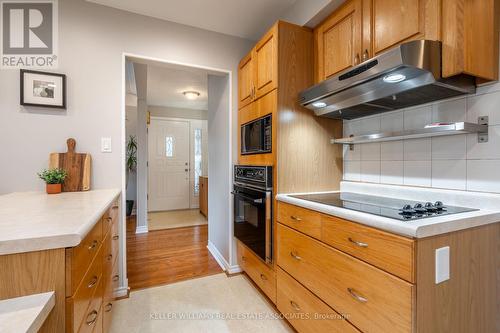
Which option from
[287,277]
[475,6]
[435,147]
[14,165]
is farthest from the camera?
[14,165]

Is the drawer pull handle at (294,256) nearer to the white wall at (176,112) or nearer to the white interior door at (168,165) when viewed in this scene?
the white interior door at (168,165)

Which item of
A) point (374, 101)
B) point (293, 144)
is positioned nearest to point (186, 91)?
point (293, 144)

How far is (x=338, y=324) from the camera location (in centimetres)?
119

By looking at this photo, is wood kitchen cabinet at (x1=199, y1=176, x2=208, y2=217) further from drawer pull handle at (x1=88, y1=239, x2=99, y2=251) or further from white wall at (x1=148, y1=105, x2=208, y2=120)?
drawer pull handle at (x1=88, y1=239, x2=99, y2=251)

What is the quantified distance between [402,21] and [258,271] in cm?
196

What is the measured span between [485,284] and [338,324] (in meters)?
0.67

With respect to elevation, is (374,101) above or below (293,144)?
above

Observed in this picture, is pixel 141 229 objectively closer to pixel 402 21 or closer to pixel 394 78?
pixel 394 78

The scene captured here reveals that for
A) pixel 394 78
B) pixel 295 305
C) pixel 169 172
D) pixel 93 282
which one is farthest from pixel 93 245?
pixel 169 172

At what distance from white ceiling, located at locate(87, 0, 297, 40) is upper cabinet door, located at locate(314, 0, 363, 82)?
1.76 feet

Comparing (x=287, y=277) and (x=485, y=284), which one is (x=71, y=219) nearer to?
(x=287, y=277)

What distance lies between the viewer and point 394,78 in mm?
1187

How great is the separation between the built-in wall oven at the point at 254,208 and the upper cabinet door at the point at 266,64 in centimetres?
65

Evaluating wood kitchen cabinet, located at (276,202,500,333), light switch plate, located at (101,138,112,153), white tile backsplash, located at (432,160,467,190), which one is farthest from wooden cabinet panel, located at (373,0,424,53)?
light switch plate, located at (101,138,112,153)
